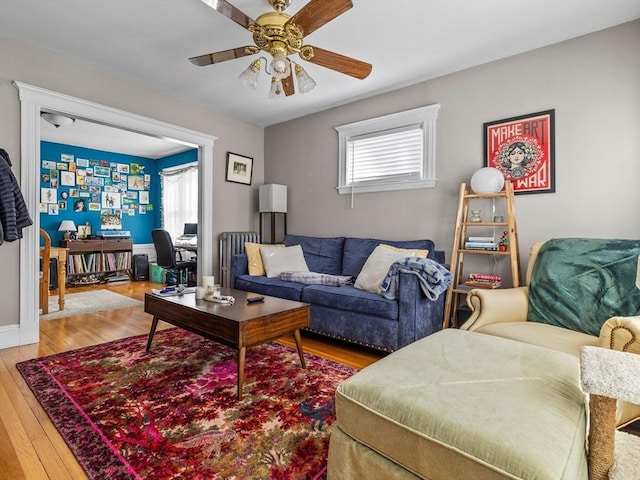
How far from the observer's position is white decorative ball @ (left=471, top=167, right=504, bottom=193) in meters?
2.75

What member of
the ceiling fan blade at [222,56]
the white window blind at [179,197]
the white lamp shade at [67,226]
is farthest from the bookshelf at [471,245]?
the white lamp shade at [67,226]

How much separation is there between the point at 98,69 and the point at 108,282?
158 inches

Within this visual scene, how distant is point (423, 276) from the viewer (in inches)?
95.3

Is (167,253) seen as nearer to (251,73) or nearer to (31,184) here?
(31,184)

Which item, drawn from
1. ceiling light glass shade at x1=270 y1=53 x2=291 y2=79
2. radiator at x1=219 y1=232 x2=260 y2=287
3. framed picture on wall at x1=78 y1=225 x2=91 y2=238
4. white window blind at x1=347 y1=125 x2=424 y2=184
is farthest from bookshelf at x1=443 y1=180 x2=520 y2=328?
framed picture on wall at x1=78 y1=225 x2=91 y2=238

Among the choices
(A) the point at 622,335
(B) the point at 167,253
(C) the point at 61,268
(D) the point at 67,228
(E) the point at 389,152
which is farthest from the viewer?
(D) the point at 67,228

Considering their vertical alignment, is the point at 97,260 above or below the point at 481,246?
below

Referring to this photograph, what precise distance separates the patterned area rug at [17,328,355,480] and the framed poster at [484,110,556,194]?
213 centimetres

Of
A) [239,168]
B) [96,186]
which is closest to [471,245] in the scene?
[239,168]

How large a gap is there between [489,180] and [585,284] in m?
1.07

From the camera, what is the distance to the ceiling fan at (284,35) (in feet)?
5.85

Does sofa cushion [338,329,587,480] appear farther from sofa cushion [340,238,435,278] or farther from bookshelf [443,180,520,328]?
sofa cushion [340,238,435,278]

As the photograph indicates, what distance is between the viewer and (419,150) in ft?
11.2

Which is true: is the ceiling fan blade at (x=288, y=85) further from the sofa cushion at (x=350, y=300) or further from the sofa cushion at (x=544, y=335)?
the sofa cushion at (x=544, y=335)
